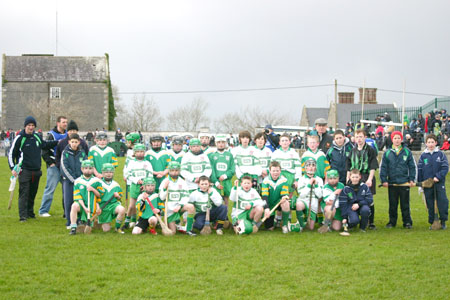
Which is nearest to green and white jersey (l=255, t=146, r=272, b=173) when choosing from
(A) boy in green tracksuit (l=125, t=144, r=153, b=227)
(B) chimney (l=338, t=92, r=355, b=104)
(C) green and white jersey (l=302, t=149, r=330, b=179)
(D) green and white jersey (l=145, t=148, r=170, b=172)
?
(C) green and white jersey (l=302, t=149, r=330, b=179)

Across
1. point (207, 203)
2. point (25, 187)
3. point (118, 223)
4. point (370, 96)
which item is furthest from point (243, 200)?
point (370, 96)

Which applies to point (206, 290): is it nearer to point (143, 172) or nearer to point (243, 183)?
point (243, 183)

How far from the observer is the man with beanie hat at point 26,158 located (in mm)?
10367

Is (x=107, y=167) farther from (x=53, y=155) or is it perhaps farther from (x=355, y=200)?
(x=355, y=200)

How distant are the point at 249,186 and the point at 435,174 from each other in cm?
364

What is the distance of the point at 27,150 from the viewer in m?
10.4

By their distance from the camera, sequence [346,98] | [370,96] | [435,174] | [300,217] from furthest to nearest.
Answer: [346,98] < [370,96] < [435,174] < [300,217]

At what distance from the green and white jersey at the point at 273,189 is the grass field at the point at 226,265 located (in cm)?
67

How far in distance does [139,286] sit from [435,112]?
2172 cm

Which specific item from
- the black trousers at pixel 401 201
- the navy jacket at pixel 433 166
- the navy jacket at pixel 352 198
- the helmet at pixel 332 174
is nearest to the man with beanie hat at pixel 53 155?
the helmet at pixel 332 174

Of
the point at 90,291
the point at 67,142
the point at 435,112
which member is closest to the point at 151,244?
the point at 90,291

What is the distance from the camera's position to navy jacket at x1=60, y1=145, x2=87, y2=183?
31.6ft

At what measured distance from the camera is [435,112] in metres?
24.0

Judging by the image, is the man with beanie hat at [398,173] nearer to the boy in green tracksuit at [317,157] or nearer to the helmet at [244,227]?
the boy in green tracksuit at [317,157]
